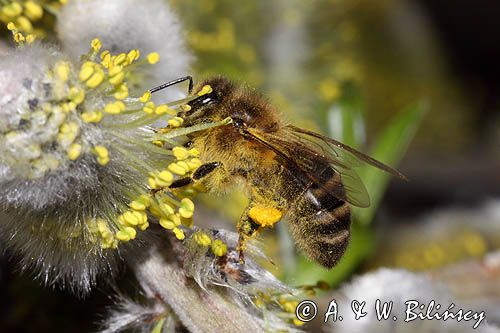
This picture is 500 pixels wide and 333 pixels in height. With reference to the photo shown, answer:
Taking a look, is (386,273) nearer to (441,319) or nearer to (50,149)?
(441,319)

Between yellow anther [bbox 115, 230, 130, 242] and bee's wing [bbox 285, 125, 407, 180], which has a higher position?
bee's wing [bbox 285, 125, 407, 180]

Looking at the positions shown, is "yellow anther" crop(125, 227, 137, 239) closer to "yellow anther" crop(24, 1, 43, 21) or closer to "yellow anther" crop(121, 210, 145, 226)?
"yellow anther" crop(121, 210, 145, 226)

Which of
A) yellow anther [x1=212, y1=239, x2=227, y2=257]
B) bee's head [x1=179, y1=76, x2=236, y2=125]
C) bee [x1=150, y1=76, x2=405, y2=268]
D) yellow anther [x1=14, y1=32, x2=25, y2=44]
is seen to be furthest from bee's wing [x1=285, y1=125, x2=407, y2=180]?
yellow anther [x1=14, y1=32, x2=25, y2=44]

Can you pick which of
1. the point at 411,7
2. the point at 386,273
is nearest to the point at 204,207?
the point at 386,273

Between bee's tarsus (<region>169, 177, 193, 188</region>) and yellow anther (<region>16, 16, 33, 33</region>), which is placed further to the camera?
yellow anther (<region>16, 16, 33, 33</region>)

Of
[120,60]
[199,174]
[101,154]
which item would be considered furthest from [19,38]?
[199,174]

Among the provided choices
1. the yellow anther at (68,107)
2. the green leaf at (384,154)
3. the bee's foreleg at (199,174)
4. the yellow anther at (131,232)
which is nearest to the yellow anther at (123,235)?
the yellow anther at (131,232)

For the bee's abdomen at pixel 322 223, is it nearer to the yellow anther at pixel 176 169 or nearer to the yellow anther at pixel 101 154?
the yellow anther at pixel 176 169
